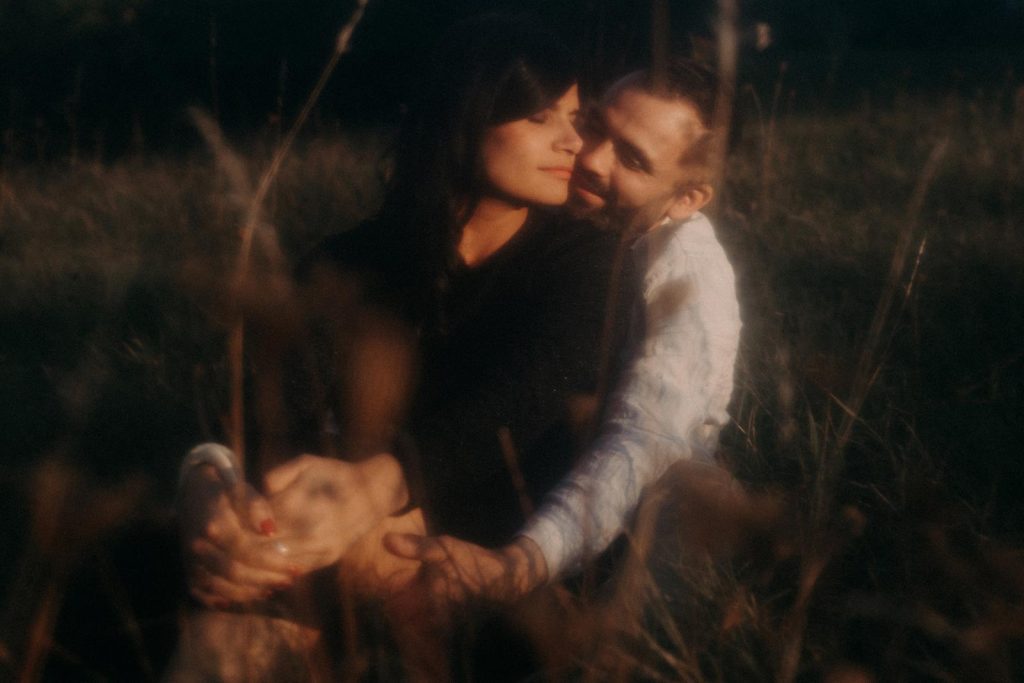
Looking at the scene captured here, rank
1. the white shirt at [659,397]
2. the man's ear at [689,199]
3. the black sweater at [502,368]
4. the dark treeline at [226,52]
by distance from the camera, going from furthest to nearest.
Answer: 1. the dark treeline at [226,52]
2. the man's ear at [689,199]
3. the black sweater at [502,368]
4. the white shirt at [659,397]

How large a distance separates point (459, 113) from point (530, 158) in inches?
7.0

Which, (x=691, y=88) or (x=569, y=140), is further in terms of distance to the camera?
(x=691, y=88)

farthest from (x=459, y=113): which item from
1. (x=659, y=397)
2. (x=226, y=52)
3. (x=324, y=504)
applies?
(x=226, y=52)

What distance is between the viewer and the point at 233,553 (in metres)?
1.59

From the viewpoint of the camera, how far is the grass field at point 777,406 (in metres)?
1.52

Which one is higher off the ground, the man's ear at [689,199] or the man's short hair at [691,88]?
the man's short hair at [691,88]

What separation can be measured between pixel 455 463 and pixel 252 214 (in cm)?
69

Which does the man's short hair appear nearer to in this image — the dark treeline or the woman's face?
the woman's face

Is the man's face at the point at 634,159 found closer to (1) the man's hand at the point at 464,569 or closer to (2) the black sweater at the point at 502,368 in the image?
(2) the black sweater at the point at 502,368

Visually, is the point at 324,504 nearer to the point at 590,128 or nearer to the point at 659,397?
the point at 659,397

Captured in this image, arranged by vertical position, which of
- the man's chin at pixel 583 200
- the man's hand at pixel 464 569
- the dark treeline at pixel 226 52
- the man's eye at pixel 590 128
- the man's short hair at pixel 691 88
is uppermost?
the man's short hair at pixel 691 88

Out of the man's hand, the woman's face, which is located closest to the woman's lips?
the woman's face

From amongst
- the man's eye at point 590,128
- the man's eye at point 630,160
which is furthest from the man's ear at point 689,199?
the man's eye at point 590,128

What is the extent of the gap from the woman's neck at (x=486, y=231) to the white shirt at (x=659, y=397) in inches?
11.0
